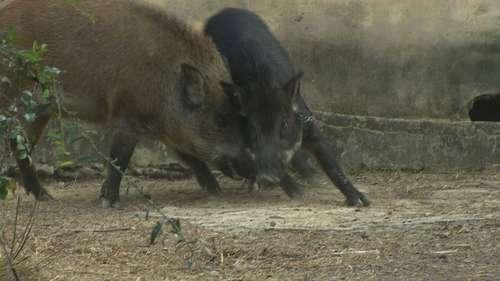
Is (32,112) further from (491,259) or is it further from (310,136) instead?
(310,136)

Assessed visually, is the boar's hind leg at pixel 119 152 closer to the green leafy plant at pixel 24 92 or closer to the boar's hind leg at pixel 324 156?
the boar's hind leg at pixel 324 156

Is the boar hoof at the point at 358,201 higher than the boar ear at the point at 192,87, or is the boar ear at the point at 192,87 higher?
the boar ear at the point at 192,87

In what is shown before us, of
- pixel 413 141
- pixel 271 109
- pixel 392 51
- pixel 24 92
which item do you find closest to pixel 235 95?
pixel 271 109

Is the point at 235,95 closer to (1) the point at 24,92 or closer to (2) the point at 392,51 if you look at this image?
(2) the point at 392,51

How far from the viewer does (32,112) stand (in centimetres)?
425

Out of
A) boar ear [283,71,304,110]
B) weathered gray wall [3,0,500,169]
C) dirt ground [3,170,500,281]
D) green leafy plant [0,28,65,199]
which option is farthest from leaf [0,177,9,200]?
weathered gray wall [3,0,500,169]

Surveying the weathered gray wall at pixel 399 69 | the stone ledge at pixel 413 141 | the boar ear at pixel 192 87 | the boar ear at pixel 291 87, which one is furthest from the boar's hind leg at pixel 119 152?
the stone ledge at pixel 413 141

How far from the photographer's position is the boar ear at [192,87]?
787 cm

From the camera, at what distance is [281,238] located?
6027 mm

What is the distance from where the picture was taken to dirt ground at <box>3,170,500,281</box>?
5.29 m

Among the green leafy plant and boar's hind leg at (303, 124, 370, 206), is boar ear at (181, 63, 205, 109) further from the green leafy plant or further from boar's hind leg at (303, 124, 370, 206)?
the green leafy plant

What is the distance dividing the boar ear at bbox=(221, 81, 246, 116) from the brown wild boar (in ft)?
0.13

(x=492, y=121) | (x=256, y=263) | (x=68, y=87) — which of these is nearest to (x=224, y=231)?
(x=256, y=263)

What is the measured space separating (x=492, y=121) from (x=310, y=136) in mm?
2228
